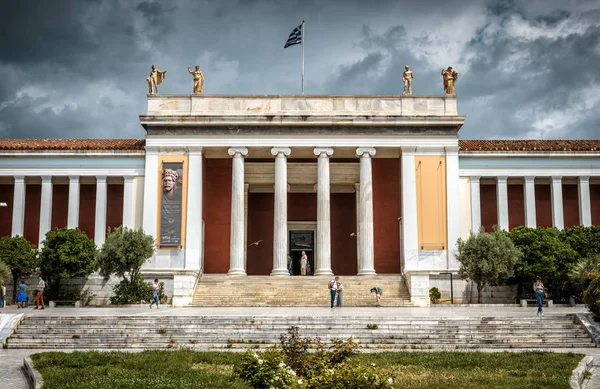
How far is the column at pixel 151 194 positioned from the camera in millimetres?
36562

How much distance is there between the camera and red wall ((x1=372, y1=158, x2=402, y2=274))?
3875cm

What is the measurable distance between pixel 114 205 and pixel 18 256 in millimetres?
7270

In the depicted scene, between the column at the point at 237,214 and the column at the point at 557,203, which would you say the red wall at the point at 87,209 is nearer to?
the column at the point at 237,214

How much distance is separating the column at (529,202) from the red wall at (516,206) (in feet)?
3.83

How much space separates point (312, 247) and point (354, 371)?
31443 millimetres

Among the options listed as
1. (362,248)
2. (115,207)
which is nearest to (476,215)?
(362,248)

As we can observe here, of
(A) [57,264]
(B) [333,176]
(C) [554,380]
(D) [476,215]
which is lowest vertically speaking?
(C) [554,380]

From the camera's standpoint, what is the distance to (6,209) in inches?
1547

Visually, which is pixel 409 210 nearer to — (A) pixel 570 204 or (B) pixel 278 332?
(A) pixel 570 204

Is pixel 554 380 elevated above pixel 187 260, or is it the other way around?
pixel 187 260

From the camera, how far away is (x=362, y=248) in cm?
3622

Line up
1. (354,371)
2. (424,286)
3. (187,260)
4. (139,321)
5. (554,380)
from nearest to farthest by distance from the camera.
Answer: (354,371) < (554,380) < (139,321) < (424,286) < (187,260)

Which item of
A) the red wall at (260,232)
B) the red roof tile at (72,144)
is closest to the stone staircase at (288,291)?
the red wall at (260,232)

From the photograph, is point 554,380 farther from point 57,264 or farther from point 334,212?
point 334,212
